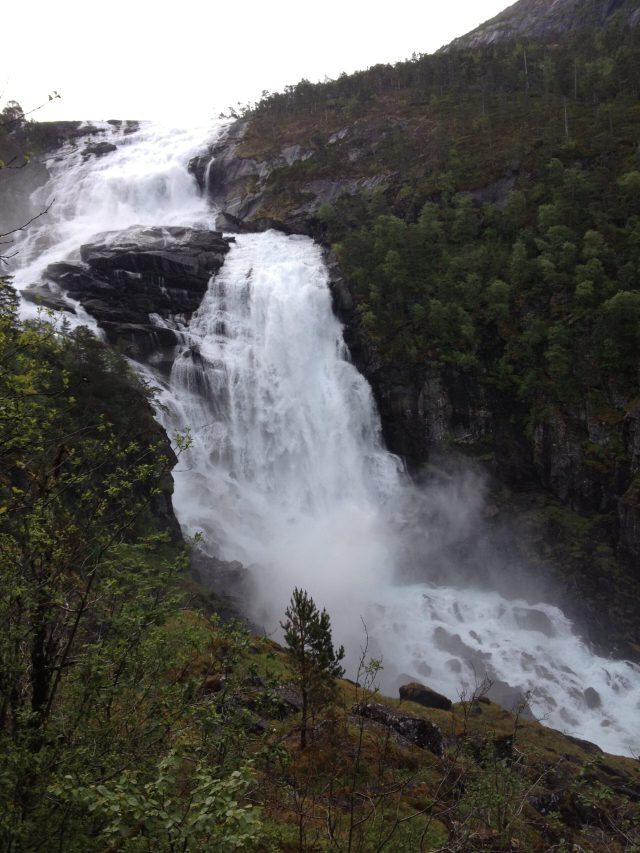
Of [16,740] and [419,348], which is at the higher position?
[419,348]

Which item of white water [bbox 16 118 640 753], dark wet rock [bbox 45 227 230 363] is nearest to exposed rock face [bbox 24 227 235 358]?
dark wet rock [bbox 45 227 230 363]

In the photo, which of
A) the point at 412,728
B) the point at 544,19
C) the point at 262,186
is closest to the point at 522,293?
the point at 412,728

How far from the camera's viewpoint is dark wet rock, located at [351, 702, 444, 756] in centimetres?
1255

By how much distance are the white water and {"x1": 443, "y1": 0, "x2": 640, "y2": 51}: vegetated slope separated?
8665 centimetres

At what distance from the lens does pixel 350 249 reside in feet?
131

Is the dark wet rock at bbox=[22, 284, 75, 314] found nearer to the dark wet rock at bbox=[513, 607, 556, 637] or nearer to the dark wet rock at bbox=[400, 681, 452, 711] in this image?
the dark wet rock at bbox=[400, 681, 452, 711]

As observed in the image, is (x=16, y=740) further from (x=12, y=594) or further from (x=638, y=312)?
(x=638, y=312)

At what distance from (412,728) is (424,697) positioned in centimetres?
592

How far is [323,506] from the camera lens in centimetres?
3052

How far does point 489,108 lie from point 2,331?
6437cm

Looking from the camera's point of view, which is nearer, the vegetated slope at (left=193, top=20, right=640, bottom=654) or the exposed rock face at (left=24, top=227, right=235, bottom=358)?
the vegetated slope at (left=193, top=20, right=640, bottom=654)

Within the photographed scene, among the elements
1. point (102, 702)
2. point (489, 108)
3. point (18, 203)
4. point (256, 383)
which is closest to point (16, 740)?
point (102, 702)

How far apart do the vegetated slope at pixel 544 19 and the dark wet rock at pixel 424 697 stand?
4160 inches

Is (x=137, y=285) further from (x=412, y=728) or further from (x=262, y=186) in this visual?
(x=412, y=728)
